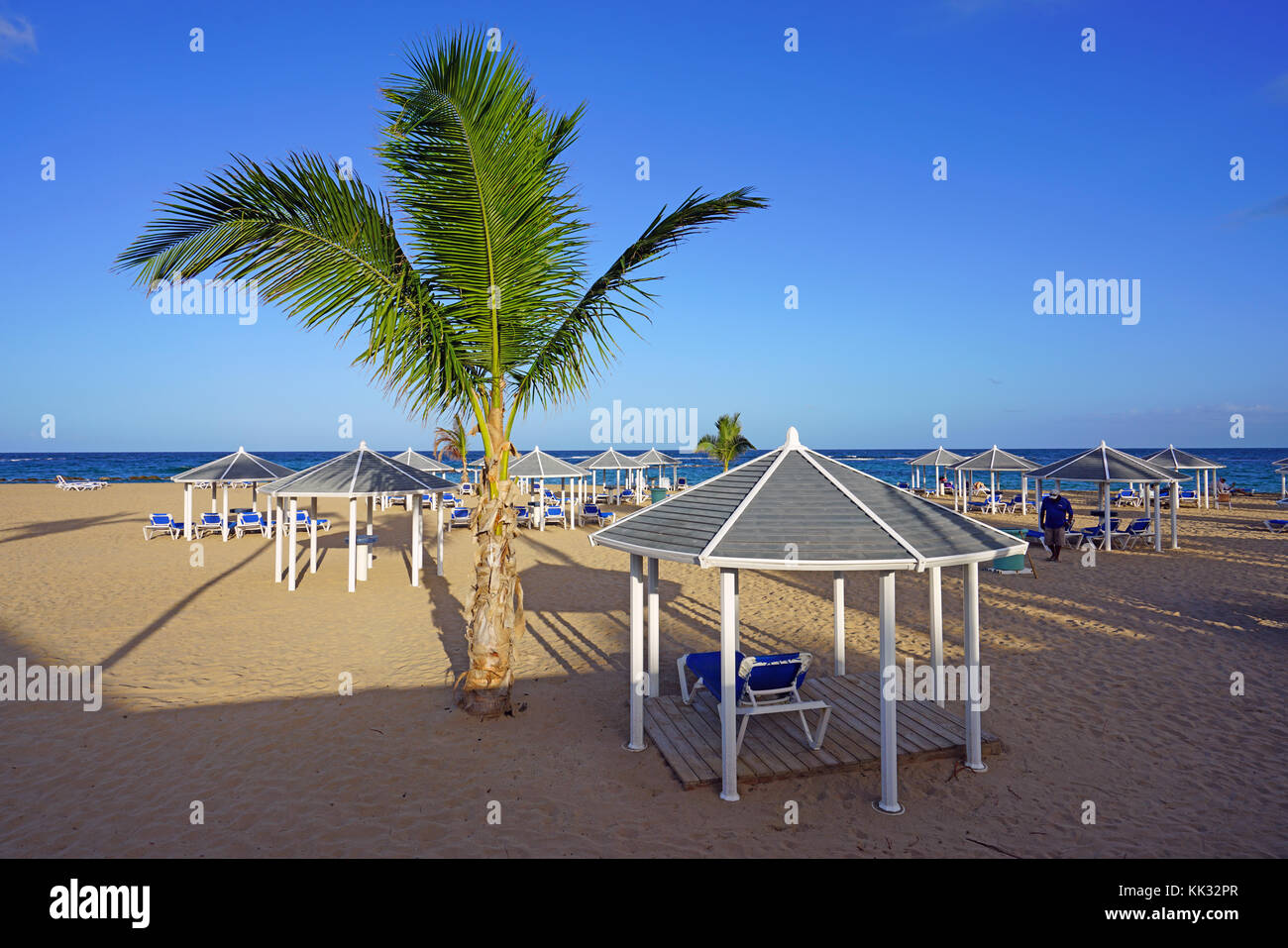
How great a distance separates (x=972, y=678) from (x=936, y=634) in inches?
26.0

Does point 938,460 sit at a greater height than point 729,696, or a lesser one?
greater

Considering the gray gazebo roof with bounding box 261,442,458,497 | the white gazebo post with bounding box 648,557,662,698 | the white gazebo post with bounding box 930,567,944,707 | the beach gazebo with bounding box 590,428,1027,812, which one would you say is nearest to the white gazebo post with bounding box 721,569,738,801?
the beach gazebo with bounding box 590,428,1027,812

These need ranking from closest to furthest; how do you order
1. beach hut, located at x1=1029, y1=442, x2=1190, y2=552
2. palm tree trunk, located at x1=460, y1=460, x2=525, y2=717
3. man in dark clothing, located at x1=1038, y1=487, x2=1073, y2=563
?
1. palm tree trunk, located at x1=460, y1=460, x2=525, y2=717
2. man in dark clothing, located at x1=1038, y1=487, x2=1073, y2=563
3. beach hut, located at x1=1029, y1=442, x2=1190, y2=552

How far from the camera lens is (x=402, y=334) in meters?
5.77

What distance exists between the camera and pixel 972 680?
5.10m

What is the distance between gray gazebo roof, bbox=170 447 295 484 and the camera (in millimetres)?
17422

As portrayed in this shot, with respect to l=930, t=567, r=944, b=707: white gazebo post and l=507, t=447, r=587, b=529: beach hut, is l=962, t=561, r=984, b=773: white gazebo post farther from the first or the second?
l=507, t=447, r=587, b=529: beach hut

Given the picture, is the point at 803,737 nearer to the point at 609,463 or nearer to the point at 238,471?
the point at 238,471

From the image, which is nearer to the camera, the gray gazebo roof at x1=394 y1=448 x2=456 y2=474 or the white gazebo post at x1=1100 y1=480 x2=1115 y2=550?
the white gazebo post at x1=1100 y1=480 x2=1115 y2=550

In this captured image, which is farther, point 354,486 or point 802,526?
point 354,486

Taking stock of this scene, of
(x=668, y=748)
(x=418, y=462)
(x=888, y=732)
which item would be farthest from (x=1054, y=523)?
(x=418, y=462)

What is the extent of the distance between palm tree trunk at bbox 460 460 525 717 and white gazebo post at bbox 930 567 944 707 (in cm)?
376

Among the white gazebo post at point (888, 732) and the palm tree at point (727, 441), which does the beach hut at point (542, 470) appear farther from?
the white gazebo post at point (888, 732)
